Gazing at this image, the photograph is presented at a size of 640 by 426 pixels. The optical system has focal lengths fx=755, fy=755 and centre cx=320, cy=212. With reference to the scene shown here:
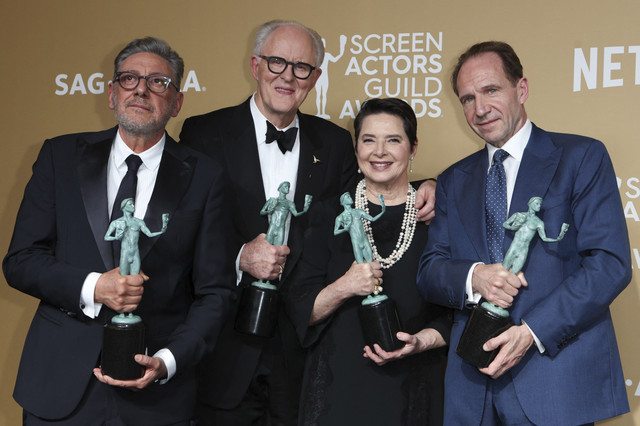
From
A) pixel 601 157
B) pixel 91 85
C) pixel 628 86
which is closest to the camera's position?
pixel 601 157

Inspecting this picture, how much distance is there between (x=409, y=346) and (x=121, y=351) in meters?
0.90

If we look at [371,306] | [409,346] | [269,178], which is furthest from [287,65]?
[409,346]

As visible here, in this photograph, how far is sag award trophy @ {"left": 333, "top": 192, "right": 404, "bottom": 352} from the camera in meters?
2.41

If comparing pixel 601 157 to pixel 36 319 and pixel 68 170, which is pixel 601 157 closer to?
pixel 68 170

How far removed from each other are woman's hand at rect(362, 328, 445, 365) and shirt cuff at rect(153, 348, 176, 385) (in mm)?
620

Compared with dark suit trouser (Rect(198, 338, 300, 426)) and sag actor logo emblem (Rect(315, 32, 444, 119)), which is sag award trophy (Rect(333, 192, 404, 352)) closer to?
dark suit trouser (Rect(198, 338, 300, 426))

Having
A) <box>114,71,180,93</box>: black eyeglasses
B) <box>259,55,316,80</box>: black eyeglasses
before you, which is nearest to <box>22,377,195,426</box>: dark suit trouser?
<box>114,71,180,93</box>: black eyeglasses

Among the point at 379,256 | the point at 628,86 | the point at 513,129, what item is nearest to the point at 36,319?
the point at 379,256

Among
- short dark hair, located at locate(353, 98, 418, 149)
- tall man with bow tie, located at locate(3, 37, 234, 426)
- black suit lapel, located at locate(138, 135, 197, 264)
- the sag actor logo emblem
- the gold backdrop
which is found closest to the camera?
tall man with bow tie, located at locate(3, 37, 234, 426)

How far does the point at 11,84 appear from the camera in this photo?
13.1 ft

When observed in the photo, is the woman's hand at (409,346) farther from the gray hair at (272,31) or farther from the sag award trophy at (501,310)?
the gray hair at (272,31)

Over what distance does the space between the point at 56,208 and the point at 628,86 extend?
2532 mm

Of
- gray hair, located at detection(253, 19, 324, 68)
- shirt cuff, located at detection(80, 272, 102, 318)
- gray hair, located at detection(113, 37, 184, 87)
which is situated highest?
gray hair, located at detection(253, 19, 324, 68)

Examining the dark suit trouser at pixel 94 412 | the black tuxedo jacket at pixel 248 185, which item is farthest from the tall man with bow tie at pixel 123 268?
the black tuxedo jacket at pixel 248 185
